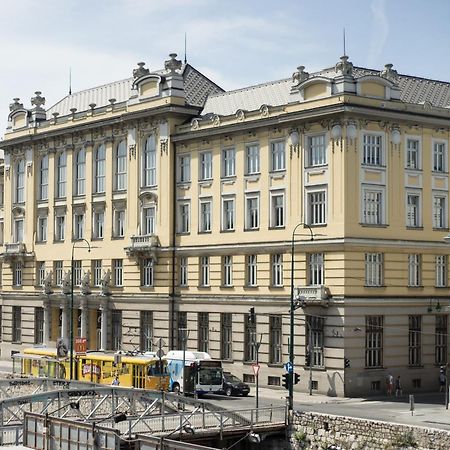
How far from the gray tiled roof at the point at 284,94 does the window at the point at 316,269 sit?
1154 centimetres

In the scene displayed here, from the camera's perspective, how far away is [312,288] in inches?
2977

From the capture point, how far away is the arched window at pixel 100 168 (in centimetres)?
9644

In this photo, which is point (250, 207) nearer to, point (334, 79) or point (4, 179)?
point (334, 79)

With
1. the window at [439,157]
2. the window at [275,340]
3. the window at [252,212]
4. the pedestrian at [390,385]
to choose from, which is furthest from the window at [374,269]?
the window at [252,212]

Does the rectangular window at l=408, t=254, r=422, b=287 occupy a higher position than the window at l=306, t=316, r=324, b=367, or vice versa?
the rectangular window at l=408, t=254, r=422, b=287

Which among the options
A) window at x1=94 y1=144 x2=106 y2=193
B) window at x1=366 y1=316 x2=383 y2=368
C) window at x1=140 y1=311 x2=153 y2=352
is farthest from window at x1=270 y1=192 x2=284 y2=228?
window at x1=94 y1=144 x2=106 y2=193

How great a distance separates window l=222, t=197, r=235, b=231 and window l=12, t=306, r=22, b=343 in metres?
29.9

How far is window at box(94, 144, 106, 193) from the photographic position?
316 feet

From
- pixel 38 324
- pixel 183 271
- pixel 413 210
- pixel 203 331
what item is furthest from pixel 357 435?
pixel 38 324

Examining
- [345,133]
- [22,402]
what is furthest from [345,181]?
[22,402]

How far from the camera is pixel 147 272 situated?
91625 mm

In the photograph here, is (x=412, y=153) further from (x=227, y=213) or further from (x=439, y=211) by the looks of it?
(x=227, y=213)

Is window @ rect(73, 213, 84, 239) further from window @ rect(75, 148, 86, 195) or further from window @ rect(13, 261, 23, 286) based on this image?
window @ rect(13, 261, 23, 286)

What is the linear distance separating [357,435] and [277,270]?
24.9m
